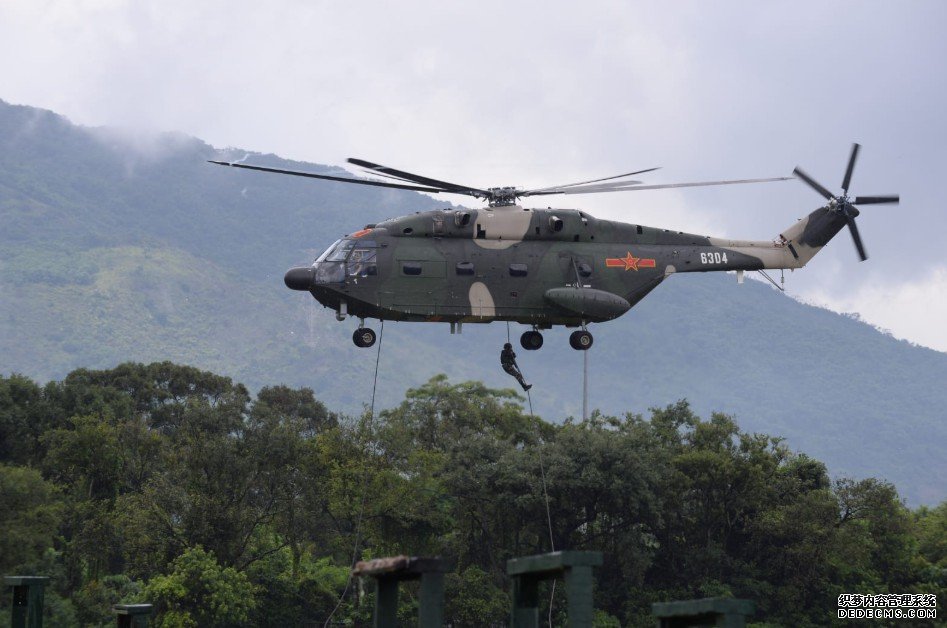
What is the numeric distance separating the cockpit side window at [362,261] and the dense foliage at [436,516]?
100ft

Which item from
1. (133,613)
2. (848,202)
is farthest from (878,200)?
(133,613)

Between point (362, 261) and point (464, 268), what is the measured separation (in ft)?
8.94

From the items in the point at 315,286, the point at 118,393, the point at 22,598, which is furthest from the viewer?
the point at 118,393

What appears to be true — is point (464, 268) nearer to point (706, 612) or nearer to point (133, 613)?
point (133, 613)

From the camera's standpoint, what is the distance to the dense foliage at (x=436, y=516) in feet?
213

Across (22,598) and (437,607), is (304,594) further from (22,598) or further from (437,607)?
(437,607)

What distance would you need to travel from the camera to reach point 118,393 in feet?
293

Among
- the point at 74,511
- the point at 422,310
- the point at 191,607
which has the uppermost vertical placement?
the point at 422,310

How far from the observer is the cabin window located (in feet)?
118

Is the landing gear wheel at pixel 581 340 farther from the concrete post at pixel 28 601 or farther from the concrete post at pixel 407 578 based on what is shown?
the concrete post at pixel 407 578

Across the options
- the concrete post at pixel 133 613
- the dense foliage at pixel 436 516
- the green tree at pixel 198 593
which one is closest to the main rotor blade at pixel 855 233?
the concrete post at pixel 133 613

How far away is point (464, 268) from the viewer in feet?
119

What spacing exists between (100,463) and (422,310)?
137 feet

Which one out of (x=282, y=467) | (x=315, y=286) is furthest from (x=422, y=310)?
(x=282, y=467)
